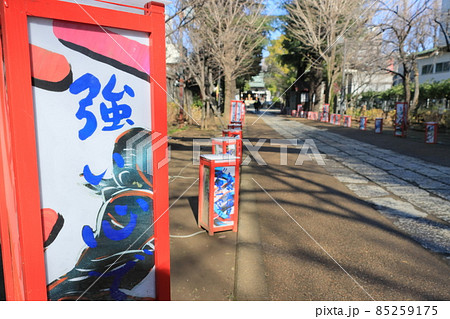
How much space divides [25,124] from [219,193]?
269cm

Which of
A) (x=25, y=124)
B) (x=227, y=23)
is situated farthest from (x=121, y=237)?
(x=227, y=23)

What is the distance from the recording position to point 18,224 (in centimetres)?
191

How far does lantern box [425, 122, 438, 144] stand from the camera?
45.2 ft

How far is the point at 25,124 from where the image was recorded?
6.02 ft

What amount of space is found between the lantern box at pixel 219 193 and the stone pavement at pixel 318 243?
171 millimetres

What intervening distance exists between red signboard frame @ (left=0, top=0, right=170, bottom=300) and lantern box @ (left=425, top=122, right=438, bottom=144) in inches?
560

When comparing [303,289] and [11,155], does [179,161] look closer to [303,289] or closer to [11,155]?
[303,289]

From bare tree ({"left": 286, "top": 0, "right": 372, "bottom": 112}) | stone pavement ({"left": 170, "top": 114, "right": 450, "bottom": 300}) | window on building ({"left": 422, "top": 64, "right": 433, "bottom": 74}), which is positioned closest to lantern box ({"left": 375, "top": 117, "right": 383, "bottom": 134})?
bare tree ({"left": 286, "top": 0, "right": 372, "bottom": 112})

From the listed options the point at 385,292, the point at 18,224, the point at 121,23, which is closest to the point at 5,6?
the point at 121,23

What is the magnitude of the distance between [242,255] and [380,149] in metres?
10.6

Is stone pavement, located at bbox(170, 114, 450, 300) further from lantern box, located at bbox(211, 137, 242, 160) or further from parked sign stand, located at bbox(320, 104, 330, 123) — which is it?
parked sign stand, located at bbox(320, 104, 330, 123)

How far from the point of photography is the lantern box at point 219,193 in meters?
4.23

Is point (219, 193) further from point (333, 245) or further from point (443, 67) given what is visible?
point (443, 67)

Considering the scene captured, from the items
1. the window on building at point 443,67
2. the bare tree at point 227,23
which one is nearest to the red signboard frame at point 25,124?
the bare tree at point 227,23
